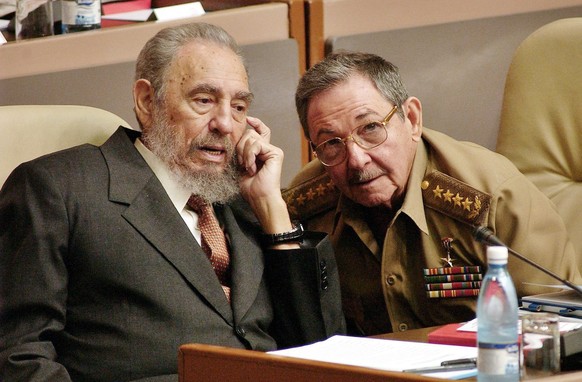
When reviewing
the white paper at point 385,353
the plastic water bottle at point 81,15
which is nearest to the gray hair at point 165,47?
the plastic water bottle at point 81,15

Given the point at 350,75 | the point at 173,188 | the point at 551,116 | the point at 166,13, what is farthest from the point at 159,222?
the point at 551,116

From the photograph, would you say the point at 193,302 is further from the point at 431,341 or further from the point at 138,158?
the point at 431,341

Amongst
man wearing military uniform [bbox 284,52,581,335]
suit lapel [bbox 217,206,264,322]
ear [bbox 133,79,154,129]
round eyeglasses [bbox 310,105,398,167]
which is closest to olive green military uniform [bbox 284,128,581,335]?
man wearing military uniform [bbox 284,52,581,335]

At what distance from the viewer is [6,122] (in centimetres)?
245

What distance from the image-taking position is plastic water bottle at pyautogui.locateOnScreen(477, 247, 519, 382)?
5.12ft

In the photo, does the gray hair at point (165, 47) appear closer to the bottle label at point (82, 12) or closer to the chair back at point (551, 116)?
the bottle label at point (82, 12)

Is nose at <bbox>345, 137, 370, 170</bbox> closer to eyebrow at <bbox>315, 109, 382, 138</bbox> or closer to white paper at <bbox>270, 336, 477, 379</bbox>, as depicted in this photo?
eyebrow at <bbox>315, 109, 382, 138</bbox>

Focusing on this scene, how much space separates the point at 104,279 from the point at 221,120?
0.49 metres

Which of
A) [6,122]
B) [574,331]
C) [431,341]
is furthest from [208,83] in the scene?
[574,331]

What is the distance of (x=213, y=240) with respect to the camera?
94.7 inches

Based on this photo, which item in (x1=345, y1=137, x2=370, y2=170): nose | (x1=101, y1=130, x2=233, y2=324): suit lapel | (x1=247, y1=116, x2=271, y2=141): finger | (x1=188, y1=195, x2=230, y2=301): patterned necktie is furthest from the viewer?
(x1=247, y1=116, x2=271, y2=141): finger

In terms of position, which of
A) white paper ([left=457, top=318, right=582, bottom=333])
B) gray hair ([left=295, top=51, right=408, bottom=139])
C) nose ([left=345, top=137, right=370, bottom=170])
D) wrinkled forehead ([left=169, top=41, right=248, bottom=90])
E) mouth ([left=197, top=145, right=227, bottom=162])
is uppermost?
wrinkled forehead ([left=169, top=41, right=248, bottom=90])

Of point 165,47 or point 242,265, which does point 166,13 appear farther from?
point 242,265

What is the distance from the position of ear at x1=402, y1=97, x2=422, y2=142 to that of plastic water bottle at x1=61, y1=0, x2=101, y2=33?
0.92 m
